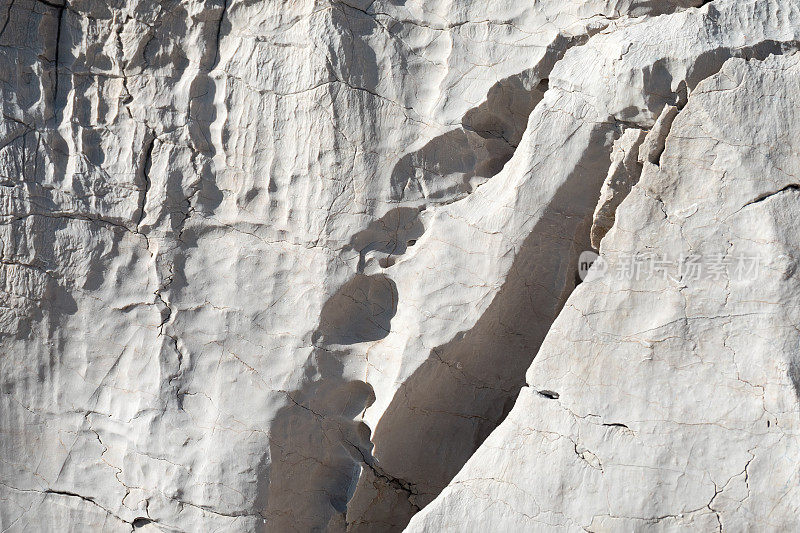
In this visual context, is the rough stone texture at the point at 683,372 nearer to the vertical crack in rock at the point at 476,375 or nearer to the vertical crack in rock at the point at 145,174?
the vertical crack in rock at the point at 476,375

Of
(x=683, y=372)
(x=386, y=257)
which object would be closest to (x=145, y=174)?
(x=386, y=257)

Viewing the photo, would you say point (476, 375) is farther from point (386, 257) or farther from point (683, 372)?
point (683, 372)

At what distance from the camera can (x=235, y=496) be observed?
2312mm

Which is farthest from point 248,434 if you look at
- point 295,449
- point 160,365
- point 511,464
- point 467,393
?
point 511,464

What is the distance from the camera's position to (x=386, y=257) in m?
2.34

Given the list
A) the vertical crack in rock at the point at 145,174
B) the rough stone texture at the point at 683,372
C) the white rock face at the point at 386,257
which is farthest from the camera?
the vertical crack in rock at the point at 145,174

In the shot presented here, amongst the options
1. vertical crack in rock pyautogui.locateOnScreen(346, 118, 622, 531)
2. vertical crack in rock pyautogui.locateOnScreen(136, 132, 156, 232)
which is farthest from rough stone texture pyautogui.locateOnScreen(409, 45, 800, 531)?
vertical crack in rock pyautogui.locateOnScreen(136, 132, 156, 232)

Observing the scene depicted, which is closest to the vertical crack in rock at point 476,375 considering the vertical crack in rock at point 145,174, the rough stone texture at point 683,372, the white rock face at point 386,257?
the white rock face at point 386,257

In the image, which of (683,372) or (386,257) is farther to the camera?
(386,257)

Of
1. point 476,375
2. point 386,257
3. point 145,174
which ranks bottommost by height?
point 476,375

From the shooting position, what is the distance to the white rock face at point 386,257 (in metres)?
1.88

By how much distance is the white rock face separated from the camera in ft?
6.17

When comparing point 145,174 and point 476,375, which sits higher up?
point 145,174

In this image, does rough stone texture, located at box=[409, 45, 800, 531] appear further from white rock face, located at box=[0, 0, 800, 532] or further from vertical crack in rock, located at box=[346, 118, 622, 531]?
vertical crack in rock, located at box=[346, 118, 622, 531]
